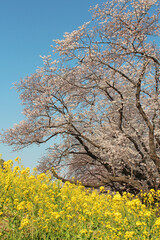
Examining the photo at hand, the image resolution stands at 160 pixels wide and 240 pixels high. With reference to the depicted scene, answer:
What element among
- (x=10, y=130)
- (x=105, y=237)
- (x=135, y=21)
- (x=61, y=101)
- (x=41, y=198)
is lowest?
(x=105, y=237)

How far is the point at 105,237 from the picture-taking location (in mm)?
3930

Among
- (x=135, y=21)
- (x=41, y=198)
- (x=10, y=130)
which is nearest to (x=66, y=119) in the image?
(x=10, y=130)

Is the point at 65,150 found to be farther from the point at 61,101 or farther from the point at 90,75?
the point at 90,75

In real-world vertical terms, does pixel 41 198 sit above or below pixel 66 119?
below

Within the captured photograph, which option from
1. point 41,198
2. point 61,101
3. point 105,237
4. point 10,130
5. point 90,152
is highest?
point 61,101

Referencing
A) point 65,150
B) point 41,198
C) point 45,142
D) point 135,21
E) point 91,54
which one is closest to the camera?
point 41,198

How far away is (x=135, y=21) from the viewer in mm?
9922

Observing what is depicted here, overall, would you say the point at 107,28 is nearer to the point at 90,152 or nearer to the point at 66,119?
the point at 66,119

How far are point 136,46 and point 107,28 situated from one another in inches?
59.5

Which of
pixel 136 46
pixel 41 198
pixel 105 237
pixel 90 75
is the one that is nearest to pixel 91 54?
pixel 90 75

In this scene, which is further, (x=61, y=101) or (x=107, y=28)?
(x=61, y=101)

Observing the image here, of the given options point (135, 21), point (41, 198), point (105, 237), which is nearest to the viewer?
point (105, 237)

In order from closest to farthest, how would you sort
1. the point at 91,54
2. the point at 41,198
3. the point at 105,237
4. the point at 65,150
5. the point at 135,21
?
the point at 105,237 < the point at 41,198 < the point at 135,21 < the point at 91,54 < the point at 65,150

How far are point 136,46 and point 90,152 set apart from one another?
6.27 m
